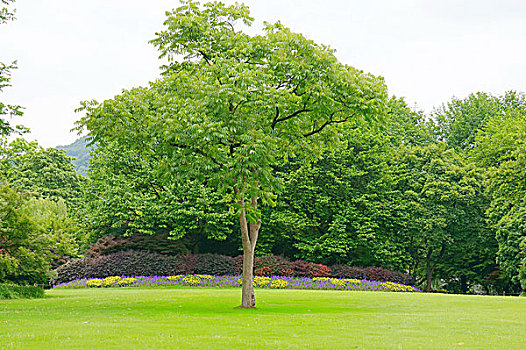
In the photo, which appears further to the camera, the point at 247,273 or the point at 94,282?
the point at 94,282

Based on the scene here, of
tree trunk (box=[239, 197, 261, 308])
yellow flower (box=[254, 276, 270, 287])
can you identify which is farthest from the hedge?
tree trunk (box=[239, 197, 261, 308])

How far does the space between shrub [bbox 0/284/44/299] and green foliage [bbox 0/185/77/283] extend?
491 mm

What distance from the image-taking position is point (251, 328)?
11703 millimetres

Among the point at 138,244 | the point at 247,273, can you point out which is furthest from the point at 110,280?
the point at 247,273

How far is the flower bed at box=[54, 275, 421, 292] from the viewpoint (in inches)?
1276

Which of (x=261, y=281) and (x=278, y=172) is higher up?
(x=278, y=172)

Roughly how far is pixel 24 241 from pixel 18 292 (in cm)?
258

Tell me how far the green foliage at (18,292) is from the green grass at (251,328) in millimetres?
5346

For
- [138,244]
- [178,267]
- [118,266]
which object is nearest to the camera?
[118,266]

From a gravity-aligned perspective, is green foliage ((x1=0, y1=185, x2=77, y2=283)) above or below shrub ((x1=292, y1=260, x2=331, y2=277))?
above

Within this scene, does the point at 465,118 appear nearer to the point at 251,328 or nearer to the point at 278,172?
the point at 278,172

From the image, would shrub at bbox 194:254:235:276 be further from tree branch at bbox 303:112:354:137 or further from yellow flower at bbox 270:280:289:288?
tree branch at bbox 303:112:354:137

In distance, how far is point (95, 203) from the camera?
124ft

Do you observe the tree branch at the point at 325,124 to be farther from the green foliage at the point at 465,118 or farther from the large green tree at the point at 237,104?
the green foliage at the point at 465,118
